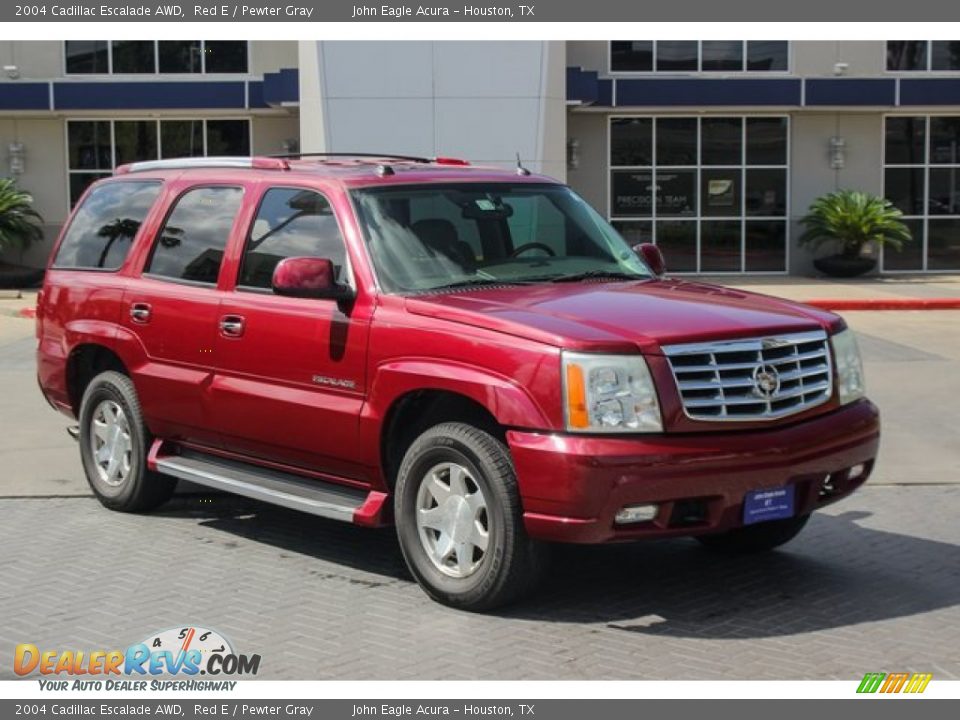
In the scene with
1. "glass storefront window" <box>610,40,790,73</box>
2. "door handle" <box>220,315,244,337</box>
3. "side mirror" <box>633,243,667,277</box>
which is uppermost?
"glass storefront window" <box>610,40,790,73</box>

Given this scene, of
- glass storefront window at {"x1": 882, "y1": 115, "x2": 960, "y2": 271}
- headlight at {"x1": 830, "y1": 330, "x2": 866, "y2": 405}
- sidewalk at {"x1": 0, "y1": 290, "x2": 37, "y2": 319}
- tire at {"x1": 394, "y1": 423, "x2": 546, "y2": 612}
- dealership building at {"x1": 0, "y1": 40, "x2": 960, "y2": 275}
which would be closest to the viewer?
tire at {"x1": 394, "y1": 423, "x2": 546, "y2": 612}

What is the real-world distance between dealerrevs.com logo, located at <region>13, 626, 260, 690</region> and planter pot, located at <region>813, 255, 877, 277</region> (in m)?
24.2

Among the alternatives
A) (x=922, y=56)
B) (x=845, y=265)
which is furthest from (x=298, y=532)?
(x=922, y=56)

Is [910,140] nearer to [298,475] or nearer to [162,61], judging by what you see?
[162,61]

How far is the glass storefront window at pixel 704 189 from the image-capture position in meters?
29.6

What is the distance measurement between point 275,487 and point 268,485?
6 centimetres

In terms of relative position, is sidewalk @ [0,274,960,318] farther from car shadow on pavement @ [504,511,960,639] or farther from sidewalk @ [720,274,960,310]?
car shadow on pavement @ [504,511,960,639]

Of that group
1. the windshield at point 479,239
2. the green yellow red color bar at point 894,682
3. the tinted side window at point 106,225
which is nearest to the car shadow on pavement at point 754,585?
the green yellow red color bar at point 894,682

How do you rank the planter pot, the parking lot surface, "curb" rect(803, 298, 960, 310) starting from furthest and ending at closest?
the planter pot, "curb" rect(803, 298, 960, 310), the parking lot surface

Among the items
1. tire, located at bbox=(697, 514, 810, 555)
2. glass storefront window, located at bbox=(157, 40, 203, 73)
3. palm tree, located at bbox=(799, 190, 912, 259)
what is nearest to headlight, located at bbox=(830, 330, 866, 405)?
tire, located at bbox=(697, 514, 810, 555)

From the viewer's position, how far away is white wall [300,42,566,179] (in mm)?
25719

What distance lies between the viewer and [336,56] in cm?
2562

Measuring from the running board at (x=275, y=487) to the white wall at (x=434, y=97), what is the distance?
1777cm
